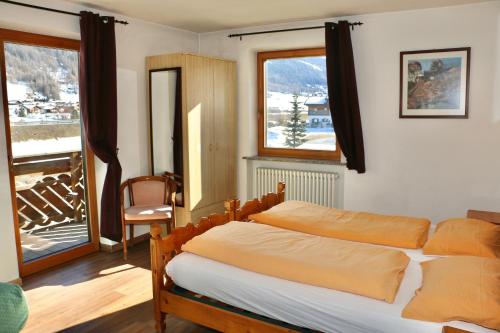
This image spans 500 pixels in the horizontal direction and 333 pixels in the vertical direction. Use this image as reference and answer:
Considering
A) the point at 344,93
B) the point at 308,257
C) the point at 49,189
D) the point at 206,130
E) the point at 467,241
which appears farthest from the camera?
the point at 206,130

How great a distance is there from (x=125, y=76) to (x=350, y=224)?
267 cm

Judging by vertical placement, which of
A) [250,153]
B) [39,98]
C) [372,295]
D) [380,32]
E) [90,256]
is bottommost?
[90,256]

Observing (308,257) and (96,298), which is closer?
(308,257)

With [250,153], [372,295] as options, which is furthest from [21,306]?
[250,153]

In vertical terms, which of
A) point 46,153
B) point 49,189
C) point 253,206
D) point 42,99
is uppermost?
point 42,99

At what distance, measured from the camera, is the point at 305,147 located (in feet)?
16.4

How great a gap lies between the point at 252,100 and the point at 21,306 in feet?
12.3

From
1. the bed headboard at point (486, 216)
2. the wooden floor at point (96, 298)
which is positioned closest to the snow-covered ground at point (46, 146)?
the wooden floor at point (96, 298)

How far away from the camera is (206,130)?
469 cm

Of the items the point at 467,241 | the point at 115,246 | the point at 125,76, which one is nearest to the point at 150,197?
the point at 115,246

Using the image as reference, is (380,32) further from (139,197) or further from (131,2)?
(139,197)

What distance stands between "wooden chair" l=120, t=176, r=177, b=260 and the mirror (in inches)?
6.8

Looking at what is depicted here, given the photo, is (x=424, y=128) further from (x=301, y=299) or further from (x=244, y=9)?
(x=301, y=299)

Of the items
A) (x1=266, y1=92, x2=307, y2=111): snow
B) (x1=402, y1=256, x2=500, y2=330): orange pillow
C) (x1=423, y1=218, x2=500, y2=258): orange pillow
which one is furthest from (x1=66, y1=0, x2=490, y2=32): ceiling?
(x1=402, y1=256, x2=500, y2=330): orange pillow
